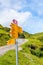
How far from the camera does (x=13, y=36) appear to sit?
10.8m

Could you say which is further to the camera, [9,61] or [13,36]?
[9,61]

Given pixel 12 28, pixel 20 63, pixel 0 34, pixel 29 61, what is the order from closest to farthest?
pixel 12 28 < pixel 20 63 < pixel 29 61 < pixel 0 34

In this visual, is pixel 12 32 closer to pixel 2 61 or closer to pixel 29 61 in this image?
pixel 2 61

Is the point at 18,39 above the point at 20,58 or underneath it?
above

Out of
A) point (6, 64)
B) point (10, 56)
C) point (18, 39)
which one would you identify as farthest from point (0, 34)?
point (18, 39)

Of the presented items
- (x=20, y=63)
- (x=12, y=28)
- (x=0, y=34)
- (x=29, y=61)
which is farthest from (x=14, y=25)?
(x=0, y=34)

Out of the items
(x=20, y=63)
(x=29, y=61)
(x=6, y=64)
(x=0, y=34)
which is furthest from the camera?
(x=0, y=34)

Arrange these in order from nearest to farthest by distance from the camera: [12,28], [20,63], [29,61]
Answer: [12,28] → [20,63] → [29,61]

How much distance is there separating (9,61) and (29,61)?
288 centimetres

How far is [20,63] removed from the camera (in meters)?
22.8

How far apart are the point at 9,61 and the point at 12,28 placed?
11.6 m

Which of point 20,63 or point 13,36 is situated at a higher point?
point 13,36

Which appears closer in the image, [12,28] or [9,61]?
[12,28]

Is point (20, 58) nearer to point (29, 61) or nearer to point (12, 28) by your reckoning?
point (29, 61)
